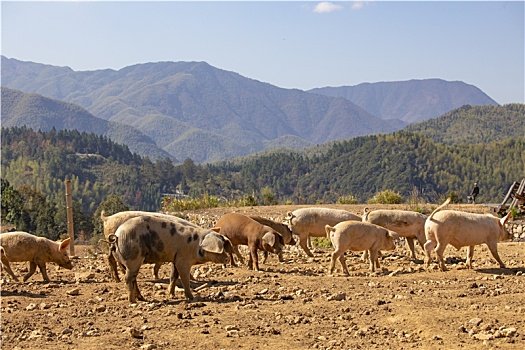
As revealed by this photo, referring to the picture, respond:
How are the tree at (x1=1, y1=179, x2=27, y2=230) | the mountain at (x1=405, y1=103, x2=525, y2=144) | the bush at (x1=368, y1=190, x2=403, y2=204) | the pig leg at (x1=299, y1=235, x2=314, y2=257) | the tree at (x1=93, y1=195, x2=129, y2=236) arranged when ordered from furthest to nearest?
the mountain at (x1=405, y1=103, x2=525, y2=144)
the tree at (x1=1, y1=179, x2=27, y2=230)
the tree at (x1=93, y1=195, x2=129, y2=236)
the bush at (x1=368, y1=190, x2=403, y2=204)
the pig leg at (x1=299, y1=235, x2=314, y2=257)

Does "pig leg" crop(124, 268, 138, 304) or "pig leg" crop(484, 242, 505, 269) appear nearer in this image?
"pig leg" crop(124, 268, 138, 304)

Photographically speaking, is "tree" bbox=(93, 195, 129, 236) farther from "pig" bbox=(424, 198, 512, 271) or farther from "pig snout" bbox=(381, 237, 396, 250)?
"pig" bbox=(424, 198, 512, 271)

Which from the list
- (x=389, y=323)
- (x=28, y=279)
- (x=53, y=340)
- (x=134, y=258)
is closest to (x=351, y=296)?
(x=389, y=323)

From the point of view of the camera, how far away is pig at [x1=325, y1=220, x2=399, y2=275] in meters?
13.3

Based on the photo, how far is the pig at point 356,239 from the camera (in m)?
A: 13.3

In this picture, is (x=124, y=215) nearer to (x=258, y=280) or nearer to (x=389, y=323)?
(x=258, y=280)

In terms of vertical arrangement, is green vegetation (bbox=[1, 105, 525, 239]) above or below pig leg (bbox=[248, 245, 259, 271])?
above

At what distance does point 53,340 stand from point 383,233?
23.0 feet

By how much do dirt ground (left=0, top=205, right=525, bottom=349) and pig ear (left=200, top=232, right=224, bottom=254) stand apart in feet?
2.24

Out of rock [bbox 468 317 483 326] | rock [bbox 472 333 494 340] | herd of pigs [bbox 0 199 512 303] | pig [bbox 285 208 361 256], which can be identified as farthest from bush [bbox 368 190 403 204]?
rock [bbox 472 333 494 340]

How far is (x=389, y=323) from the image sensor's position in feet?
28.3

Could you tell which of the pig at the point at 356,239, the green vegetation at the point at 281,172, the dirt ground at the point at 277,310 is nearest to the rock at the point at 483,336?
the dirt ground at the point at 277,310

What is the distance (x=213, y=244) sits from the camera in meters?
10.6

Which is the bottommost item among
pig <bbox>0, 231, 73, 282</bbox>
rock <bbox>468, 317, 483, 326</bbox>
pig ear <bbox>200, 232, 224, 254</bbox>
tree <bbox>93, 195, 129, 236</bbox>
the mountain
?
tree <bbox>93, 195, 129, 236</bbox>
